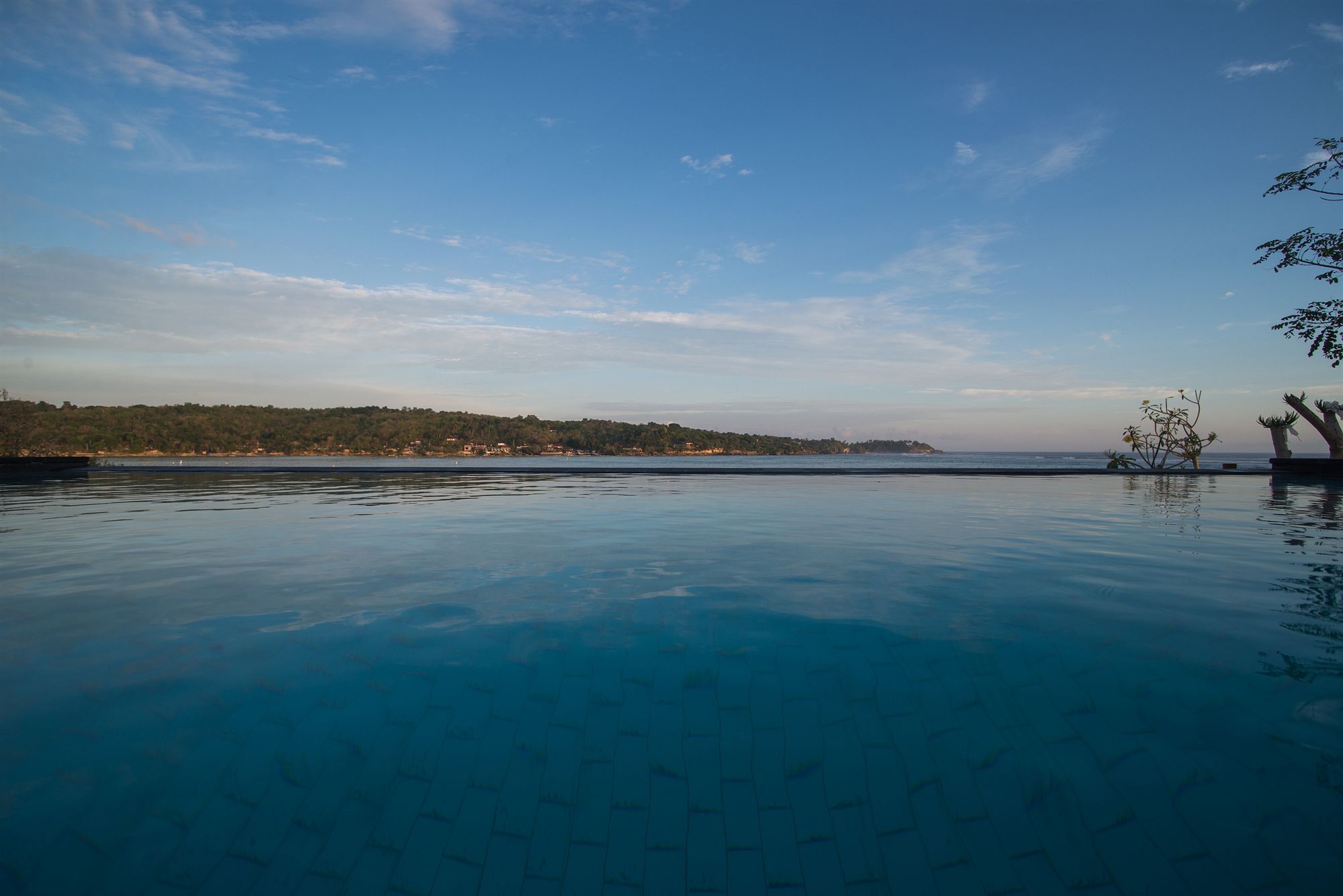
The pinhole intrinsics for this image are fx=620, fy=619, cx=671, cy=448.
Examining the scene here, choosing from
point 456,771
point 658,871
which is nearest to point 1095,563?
point 658,871

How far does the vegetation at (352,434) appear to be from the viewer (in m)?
69.6

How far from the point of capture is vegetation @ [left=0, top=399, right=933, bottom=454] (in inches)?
2739

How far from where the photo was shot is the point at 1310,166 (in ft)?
35.9

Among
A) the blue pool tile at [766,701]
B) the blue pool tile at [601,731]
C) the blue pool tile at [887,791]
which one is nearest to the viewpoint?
the blue pool tile at [887,791]

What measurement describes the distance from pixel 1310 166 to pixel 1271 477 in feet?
58.3

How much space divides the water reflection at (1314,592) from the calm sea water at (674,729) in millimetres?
56

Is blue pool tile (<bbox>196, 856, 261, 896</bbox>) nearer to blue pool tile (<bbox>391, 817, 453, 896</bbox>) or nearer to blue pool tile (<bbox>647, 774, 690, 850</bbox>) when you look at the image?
blue pool tile (<bbox>391, 817, 453, 896</bbox>)

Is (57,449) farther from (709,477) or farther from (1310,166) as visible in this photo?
(1310,166)

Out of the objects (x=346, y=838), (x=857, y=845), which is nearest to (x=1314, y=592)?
(x=857, y=845)

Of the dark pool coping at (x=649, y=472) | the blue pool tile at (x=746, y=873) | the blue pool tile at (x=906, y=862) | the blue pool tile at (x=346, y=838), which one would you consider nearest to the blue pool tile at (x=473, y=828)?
the blue pool tile at (x=346, y=838)

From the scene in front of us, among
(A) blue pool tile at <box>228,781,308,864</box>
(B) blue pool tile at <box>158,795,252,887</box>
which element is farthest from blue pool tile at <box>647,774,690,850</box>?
(B) blue pool tile at <box>158,795,252,887</box>

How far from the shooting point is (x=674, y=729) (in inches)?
158

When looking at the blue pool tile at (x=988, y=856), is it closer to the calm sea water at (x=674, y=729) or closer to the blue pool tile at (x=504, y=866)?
the calm sea water at (x=674, y=729)

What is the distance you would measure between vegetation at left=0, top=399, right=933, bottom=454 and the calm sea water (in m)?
68.8
